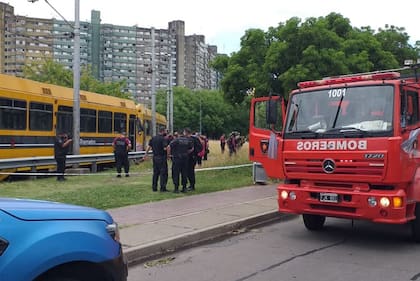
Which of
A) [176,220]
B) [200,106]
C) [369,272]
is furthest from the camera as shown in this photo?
[200,106]

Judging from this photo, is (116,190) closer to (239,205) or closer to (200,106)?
(239,205)

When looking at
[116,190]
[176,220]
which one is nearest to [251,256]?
[176,220]

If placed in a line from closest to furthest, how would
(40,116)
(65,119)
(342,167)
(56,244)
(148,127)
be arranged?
(56,244) → (342,167) → (40,116) → (65,119) → (148,127)

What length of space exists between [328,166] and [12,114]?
11.9 meters

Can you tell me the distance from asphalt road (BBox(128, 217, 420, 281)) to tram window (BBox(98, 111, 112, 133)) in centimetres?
1449

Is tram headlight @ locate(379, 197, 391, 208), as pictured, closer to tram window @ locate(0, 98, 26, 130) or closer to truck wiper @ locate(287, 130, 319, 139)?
truck wiper @ locate(287, 130, 319, 139)

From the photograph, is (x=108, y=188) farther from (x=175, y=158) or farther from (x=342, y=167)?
(x=342, y=167)

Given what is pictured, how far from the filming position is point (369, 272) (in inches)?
253

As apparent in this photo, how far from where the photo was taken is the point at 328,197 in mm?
7934

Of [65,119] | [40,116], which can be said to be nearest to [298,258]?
[40,116]

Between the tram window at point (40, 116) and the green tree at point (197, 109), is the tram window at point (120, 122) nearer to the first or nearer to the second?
the tram window at point (40, 116)

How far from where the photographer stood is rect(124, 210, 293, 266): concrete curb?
7224 mm

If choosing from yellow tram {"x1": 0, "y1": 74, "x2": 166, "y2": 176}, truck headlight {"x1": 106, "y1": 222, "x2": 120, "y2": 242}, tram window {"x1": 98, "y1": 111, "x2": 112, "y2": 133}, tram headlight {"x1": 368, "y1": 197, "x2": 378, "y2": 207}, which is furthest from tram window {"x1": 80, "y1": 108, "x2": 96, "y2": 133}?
truck headlight {"x1": 106, "y1": 222, "x2": 120, "y2": 242}

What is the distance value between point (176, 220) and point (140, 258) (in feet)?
7.71
